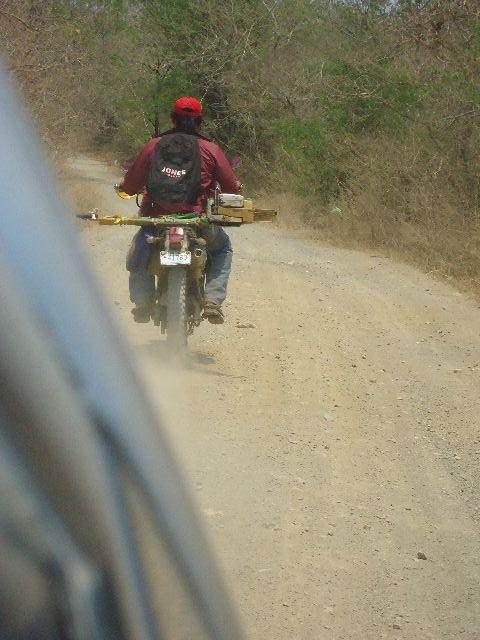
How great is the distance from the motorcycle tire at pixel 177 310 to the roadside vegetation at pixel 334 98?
69.3 inches

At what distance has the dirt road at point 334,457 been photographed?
3.19m

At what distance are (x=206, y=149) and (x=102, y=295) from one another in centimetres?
525

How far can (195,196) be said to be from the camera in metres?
6.01

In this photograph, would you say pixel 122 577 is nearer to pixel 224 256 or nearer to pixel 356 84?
pixel 224 256

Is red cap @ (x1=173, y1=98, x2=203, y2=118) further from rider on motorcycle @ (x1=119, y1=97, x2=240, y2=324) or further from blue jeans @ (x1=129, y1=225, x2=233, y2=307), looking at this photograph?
blue jeans @ (x1=129, y1=225, x2=233, y2=307)

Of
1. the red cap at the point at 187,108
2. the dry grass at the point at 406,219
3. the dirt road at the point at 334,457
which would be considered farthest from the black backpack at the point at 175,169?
the dry grass at the point at 406,219

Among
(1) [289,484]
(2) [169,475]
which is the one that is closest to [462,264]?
(1) [289,484]

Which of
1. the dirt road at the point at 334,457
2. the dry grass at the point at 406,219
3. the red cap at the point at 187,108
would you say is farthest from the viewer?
the dry grass at the point at 406,219

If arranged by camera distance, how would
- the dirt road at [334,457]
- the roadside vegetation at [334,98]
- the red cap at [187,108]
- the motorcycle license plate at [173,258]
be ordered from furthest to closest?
the roadside vegetation at [334,98] → the red cap at [187,108] → the motorcycle license plate at [173,258] → the dirt road at [334,457]

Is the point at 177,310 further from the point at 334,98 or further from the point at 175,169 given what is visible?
the point at 334,98

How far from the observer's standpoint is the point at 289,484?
4.20m

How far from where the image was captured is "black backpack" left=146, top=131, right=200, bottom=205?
5.89m

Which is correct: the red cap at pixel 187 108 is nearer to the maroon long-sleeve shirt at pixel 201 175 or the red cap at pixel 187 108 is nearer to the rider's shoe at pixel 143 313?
the maroon long-sleeve shirt at pixel 201 175

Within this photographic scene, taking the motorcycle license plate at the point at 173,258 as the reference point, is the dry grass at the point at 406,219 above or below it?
below
